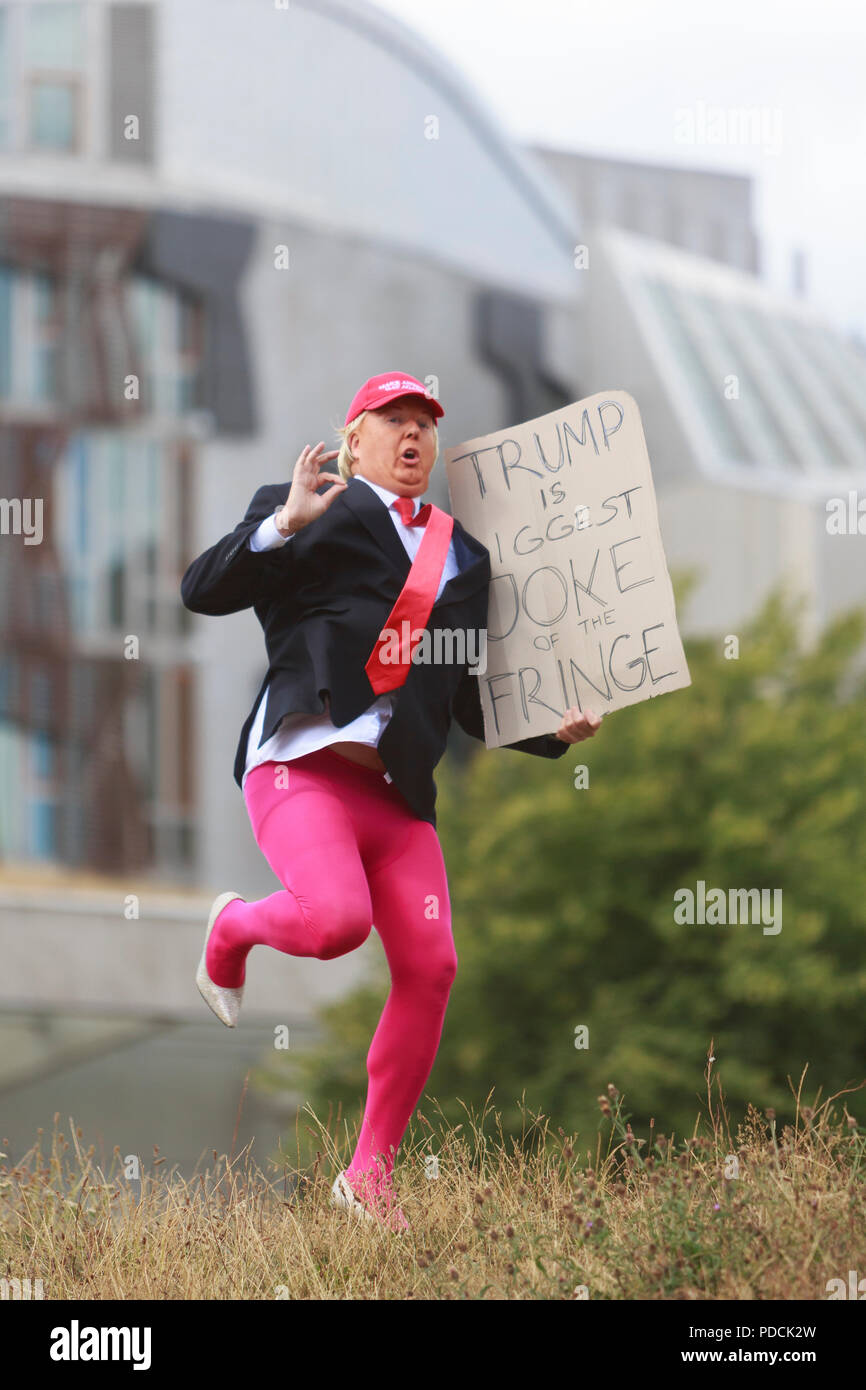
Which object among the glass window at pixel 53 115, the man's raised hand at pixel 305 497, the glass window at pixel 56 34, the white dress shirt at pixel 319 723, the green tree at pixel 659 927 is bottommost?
the green tree at pixel 659 927

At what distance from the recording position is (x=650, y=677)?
4160mm

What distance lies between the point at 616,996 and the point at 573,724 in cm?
1349

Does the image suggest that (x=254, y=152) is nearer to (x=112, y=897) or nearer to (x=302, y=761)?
(x=112, y=897)

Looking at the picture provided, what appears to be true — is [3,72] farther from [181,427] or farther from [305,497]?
[305,497]

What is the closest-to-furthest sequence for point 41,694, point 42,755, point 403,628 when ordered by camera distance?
point 403,628 < point 41,694 < point 42,755

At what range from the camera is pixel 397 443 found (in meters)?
4.21

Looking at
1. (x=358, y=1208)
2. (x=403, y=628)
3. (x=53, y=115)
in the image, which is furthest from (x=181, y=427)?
(x=358, y=1208)

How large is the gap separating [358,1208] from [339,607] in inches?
54.7

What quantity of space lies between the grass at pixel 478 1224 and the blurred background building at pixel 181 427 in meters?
19.5

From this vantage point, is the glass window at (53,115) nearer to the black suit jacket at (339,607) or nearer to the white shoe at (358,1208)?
the black suit jacket at (339,607)

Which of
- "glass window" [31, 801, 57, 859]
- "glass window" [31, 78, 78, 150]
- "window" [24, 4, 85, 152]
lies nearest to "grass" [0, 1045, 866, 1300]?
"glass window" [31, 801, 57, 859]

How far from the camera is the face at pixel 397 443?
4.21m

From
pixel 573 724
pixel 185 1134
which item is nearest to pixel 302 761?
pixel 573 724

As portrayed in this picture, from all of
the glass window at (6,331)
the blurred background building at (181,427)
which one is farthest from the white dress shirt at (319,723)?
the glass window at (6,331)
